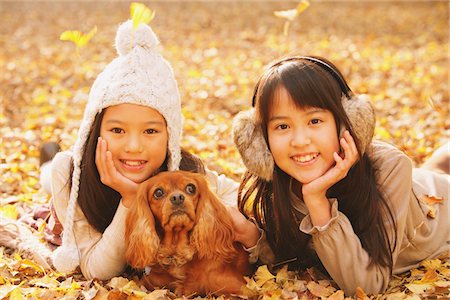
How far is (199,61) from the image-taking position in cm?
1041

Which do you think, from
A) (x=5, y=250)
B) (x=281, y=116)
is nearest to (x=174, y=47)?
(x=5, y=250)

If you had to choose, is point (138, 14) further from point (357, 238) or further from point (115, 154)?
point (357, 238)

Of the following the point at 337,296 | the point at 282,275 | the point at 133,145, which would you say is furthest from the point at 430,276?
the point at 133,145

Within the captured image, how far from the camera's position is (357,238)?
10.1ft

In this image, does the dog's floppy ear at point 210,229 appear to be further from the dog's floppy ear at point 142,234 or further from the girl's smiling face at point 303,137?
the girl's smiling face at point 303,137

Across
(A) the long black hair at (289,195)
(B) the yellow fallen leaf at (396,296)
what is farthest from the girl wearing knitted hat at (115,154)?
(B) the yellow fallen leaf at (396,296)

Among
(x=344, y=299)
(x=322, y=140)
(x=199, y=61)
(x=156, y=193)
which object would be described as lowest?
(x=344, y=299)

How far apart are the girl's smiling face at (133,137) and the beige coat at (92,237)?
10.0 inches

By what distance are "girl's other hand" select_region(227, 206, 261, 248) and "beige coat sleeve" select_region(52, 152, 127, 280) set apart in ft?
2.12

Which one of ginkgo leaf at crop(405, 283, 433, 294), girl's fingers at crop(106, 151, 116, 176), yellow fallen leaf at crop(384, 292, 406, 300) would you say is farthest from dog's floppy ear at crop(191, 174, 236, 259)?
ginkgo leaf at crop(405, 283, 433, 294)

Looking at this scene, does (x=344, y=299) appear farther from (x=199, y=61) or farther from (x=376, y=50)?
(x=376, y=50)

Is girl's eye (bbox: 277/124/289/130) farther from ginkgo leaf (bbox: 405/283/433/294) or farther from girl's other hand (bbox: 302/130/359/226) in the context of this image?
ginkgo leaf (bbox: 405/283/433/294)

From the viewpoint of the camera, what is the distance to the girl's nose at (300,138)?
9.89ft

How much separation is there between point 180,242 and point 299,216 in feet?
→ 2.53
